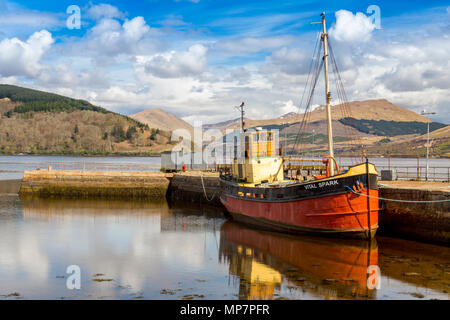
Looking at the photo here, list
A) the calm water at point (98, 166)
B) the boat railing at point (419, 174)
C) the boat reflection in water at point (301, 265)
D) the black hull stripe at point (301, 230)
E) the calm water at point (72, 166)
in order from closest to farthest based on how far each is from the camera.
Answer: the boat reflection in water at point (301, 265) < the black hull stripe at point (301, 230) < the boat railing at point (419, 174) < the calm water at point (98, 166) < the calm water at point (72, 166)

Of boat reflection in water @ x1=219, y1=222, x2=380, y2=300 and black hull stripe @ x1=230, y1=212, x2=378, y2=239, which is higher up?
black hull stripe @ x1=230, y1=212, x2=378, y2=239

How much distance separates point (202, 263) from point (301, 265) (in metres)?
4.79

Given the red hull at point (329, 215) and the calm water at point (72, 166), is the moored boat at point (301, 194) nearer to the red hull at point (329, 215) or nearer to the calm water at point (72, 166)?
the red hull at point (329, 215)

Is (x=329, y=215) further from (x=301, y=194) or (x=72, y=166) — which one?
(x=72, y=166)

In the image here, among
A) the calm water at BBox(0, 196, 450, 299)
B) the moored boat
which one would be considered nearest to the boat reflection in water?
the calm water at BBox(0, 196, 450, 299)

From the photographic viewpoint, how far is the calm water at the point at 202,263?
16484mm

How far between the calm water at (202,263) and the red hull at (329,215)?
0.73m

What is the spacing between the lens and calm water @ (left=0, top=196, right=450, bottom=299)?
16.5m

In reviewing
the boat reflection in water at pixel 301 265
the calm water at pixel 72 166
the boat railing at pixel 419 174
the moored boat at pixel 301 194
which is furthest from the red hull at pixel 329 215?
the calm water at pixel 72 166

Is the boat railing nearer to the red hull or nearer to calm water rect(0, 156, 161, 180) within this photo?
the red hull

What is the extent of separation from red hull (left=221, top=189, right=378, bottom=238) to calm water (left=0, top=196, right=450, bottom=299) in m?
0.73

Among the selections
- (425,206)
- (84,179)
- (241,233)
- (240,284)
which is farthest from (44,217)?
(425,206)

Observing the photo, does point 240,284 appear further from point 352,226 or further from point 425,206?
point 425,206
